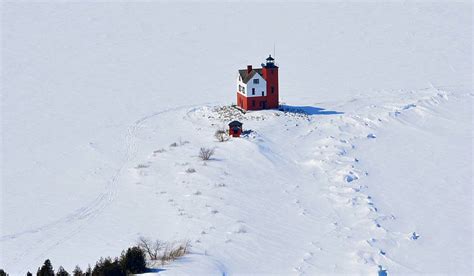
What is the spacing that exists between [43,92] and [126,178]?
21.1 m

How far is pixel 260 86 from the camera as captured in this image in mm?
44125

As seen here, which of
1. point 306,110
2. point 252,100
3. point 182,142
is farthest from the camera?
point 306,110

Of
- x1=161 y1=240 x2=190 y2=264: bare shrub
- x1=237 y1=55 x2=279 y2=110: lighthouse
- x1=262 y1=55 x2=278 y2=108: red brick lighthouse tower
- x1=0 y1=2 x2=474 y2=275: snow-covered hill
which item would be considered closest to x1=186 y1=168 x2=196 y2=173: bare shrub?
x1=0 y1=2 x2=474 y2=275: snow-covered hill

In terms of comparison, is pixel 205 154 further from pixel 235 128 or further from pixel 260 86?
pixel 260 86

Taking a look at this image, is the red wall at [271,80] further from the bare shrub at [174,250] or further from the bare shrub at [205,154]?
the bare shrub at [174,250]

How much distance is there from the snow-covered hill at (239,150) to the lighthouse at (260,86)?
918 millimetres

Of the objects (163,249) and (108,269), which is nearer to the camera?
(108,269)

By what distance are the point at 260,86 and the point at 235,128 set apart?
221 inches

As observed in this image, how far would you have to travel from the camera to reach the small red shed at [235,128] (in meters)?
39.4

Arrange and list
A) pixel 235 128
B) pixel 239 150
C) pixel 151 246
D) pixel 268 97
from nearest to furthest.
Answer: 1. pixel 151 246
2. pixel 239 150
3. pixel 235 128
4. pixel 268 97

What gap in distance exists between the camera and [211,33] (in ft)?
240

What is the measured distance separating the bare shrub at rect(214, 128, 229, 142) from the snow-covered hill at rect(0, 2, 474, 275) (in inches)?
25.2

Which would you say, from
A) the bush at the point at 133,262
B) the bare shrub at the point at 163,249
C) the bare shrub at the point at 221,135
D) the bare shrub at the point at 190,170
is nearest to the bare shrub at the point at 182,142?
the bare shrub at the point at 221,135

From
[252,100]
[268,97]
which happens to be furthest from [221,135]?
[268,97]
